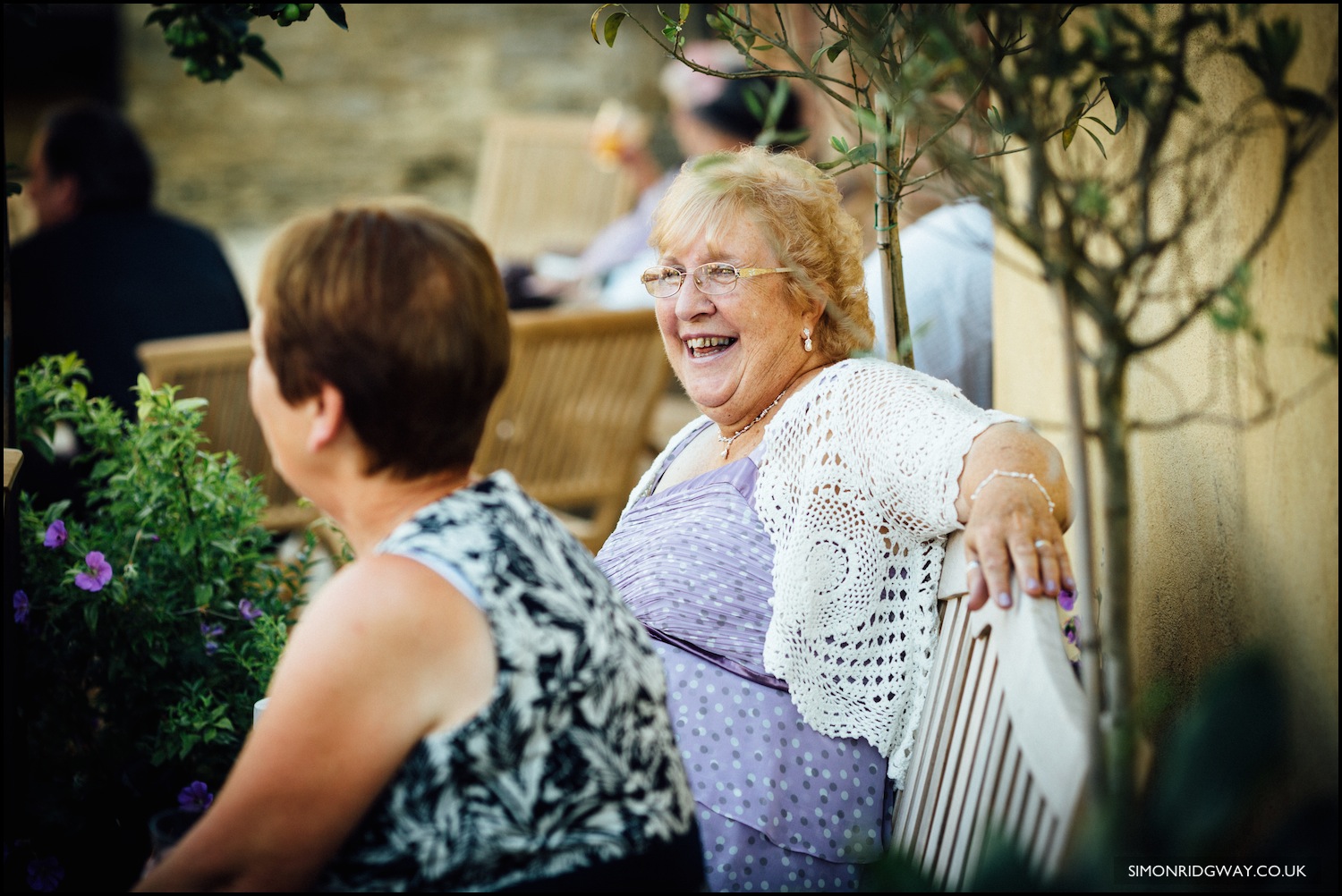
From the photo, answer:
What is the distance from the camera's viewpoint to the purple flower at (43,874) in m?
1.77

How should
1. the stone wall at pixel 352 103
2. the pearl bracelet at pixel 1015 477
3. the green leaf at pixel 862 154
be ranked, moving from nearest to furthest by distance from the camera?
1. the pearl bracelet at pixel 1015 477
2. the green leaf at pixel 862 154
3. the stone wall at pixel 352 103

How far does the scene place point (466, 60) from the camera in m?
9.26

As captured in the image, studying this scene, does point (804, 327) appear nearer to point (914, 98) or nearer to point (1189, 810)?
point (914, 98)

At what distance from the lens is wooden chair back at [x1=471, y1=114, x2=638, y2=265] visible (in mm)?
7277

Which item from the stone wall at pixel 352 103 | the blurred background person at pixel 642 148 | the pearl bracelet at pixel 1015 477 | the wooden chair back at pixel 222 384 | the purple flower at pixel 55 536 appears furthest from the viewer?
the stone wall at pixel 352 103

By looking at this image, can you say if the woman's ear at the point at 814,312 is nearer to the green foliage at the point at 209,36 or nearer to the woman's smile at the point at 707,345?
the woman's smile at the point at 707,345

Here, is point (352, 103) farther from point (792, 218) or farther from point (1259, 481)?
point (1259, 481)

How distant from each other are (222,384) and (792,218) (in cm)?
211

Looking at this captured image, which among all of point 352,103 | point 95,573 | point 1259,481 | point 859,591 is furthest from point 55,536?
point 352,103

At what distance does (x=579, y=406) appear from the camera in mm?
4086

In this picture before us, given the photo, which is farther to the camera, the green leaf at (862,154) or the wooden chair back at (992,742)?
the green leaf at (862,154)

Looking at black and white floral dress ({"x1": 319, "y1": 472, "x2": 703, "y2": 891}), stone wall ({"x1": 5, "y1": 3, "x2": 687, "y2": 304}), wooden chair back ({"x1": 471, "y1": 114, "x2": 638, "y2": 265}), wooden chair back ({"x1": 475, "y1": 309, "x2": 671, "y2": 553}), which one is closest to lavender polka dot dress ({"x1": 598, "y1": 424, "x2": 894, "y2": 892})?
black and white floral dress ({"x1": 319, "y1": 472, "x2": 703, "y2": 891})

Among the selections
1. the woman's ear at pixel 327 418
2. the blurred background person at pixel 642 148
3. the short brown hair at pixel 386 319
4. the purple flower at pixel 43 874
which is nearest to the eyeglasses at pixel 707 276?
the short brown hair at pixel 386 319

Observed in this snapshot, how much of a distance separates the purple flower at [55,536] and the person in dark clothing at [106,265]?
192cm
